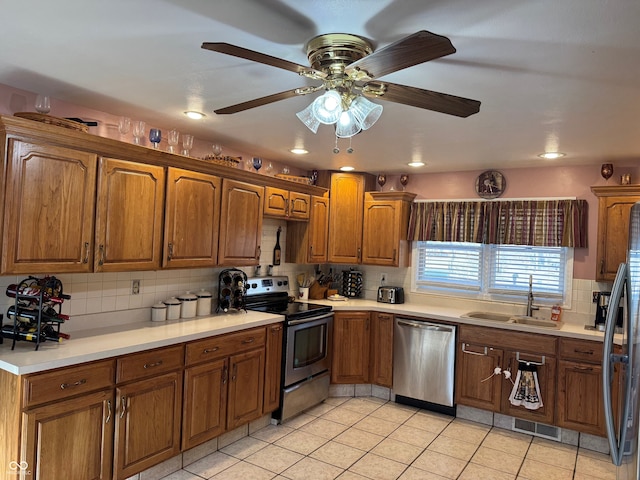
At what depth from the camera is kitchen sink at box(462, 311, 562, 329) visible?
3866 millimetres

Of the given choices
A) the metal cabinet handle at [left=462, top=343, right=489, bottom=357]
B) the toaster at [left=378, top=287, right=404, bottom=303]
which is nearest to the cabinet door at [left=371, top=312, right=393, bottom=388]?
the toaster at [left=378, top=287, right=404, bottom=303]

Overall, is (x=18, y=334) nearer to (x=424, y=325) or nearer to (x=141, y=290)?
(x=141, y=290)

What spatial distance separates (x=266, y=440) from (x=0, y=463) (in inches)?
69.9

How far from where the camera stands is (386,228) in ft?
15.6

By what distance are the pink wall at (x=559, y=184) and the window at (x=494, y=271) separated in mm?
161

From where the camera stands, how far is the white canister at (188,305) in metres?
3.39

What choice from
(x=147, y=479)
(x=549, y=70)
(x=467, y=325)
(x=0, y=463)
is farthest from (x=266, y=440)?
(x=549, y=70)

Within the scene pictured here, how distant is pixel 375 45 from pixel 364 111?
0.27 metres

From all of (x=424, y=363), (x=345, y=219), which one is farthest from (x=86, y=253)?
(x=424, y=363)

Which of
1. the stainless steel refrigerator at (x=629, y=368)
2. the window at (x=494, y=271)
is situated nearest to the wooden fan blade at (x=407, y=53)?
the stainless steel refrigerator at (x=629, y=368)

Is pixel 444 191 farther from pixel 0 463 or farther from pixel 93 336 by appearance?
pixel 0 463

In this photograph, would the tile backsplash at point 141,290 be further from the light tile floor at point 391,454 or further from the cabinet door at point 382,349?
the light tile floor at point 391,454

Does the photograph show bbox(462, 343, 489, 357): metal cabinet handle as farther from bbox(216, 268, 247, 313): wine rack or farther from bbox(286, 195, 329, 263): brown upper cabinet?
bbox(216, 268, 247, 313): wine rack

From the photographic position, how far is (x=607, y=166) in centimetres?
377
